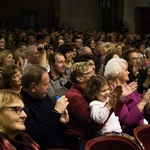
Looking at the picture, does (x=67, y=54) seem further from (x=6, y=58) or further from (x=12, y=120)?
(x=12, y=120)

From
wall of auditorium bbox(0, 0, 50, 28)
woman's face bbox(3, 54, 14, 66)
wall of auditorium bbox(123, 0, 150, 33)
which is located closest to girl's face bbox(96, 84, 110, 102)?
woman's face bbox(3, 54, 14, 66)

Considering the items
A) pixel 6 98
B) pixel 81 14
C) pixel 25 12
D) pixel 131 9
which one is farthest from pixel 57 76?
pixel 131 9

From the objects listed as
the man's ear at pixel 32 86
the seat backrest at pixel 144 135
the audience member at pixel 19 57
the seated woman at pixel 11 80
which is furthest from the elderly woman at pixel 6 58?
the seat backrest at pixel 144 135

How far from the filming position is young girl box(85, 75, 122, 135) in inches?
112

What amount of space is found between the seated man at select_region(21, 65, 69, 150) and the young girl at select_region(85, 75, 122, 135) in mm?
270

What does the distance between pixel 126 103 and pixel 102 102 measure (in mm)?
517

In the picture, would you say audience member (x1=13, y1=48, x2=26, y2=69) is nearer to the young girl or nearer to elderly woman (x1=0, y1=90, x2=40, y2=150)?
the young girl

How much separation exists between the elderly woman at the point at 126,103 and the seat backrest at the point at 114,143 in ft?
2.09

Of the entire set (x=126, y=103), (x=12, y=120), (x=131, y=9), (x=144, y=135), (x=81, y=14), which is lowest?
(x=144, y=135)

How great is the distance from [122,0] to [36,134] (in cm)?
1243

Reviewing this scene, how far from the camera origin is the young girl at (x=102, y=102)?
9.37 ft

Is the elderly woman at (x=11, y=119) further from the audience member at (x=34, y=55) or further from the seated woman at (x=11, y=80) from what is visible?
the audience member at (x=34, y=55)

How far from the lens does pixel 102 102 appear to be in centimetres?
304

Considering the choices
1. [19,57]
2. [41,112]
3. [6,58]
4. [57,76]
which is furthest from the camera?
[19,57]
